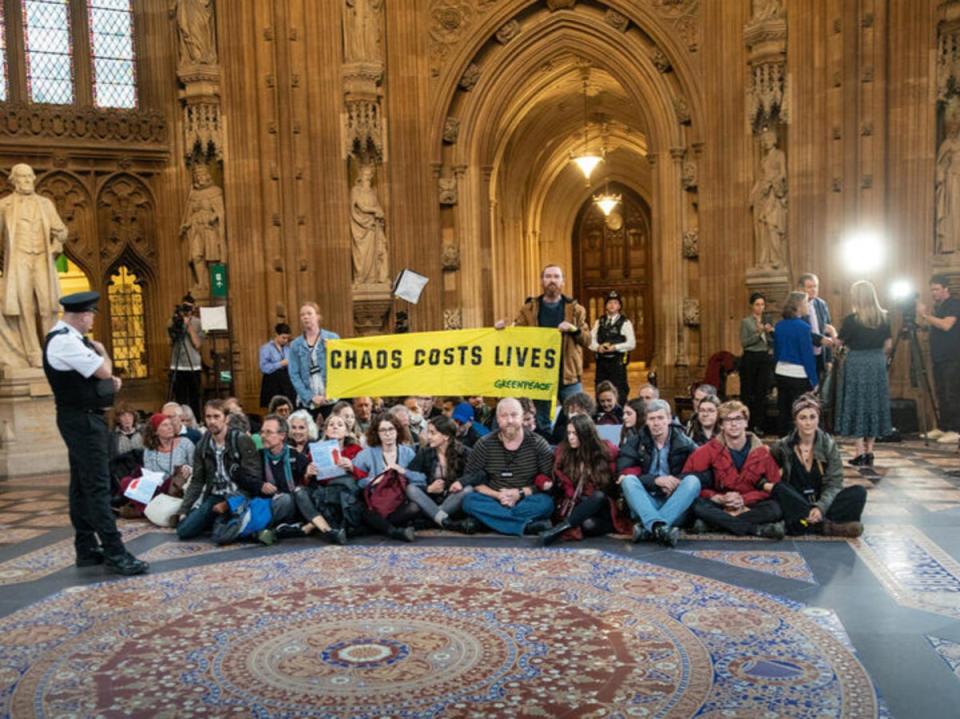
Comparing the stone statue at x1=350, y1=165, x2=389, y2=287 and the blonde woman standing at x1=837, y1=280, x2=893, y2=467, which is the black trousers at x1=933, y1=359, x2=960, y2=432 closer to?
the blonde woman standing at x1=837, y1=280, x2=893, y2=467

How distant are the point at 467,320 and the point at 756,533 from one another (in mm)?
8941

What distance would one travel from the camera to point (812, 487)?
23.6 feet

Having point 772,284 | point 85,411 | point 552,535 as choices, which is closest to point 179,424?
point 85,411

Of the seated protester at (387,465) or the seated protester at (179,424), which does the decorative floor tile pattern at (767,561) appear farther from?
the seated protester at (179,424)

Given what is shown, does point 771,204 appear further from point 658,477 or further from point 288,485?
point 288,485

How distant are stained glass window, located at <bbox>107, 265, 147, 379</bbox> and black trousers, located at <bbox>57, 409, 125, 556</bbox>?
9.23 m

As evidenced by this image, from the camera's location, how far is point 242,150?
49.0ft

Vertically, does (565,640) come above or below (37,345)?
below

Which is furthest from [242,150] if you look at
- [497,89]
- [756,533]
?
[756,533]

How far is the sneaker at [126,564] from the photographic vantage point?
6676 millimetres

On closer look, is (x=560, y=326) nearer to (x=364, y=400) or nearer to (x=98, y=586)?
(x=364, y=400)

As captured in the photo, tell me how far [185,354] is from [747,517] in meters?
8.67

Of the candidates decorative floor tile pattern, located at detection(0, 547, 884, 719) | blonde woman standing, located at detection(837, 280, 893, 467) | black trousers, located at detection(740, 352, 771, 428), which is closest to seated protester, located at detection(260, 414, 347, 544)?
decorative floor tile pattern, located at detection(0, 547, 884, 719)

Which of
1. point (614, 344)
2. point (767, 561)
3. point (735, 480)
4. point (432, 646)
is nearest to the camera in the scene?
point (432, 646)
